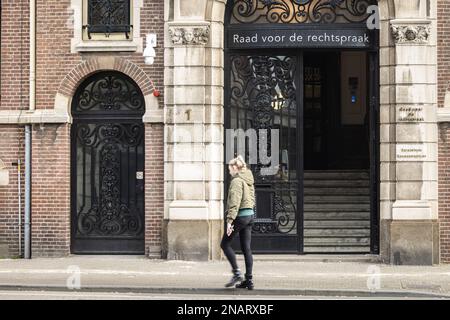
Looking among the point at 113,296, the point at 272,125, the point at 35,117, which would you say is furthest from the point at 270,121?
the point at 113,296

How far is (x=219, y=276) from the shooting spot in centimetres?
1622

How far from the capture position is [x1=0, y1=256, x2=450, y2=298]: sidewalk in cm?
1476

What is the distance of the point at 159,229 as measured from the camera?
61.9 ft

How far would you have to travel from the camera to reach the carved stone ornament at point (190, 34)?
727 inches

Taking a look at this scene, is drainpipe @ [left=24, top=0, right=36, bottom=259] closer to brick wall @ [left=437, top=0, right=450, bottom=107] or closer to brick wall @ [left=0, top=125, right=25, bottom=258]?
brick wall @ [left=0, top=125, right=25, bottom=258]

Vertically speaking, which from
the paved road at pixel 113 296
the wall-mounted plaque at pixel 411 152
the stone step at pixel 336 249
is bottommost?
the paved road at pixel 113 296

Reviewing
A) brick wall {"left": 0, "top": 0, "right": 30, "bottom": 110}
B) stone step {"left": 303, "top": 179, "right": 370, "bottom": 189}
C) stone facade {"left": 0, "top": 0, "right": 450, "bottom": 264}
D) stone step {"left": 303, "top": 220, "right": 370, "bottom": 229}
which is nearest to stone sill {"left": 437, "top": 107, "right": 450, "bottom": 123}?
stone facade {"left": 0, "top": 0, "right": 450, "bottom": 264}

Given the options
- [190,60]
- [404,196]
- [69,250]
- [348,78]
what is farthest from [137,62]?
[348,78]

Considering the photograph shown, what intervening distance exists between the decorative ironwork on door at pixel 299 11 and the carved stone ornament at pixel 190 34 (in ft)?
3.04

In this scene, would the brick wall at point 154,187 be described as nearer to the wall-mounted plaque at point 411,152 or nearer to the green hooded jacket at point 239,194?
the green hooded jacket at point 239,194

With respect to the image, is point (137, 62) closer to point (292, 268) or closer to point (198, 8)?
point (198, 8)

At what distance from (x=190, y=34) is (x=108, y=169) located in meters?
3.16

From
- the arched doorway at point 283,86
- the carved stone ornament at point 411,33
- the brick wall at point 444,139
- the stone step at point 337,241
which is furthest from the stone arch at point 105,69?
the brick wall at point 444,139

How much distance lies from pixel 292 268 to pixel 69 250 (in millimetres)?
4603
